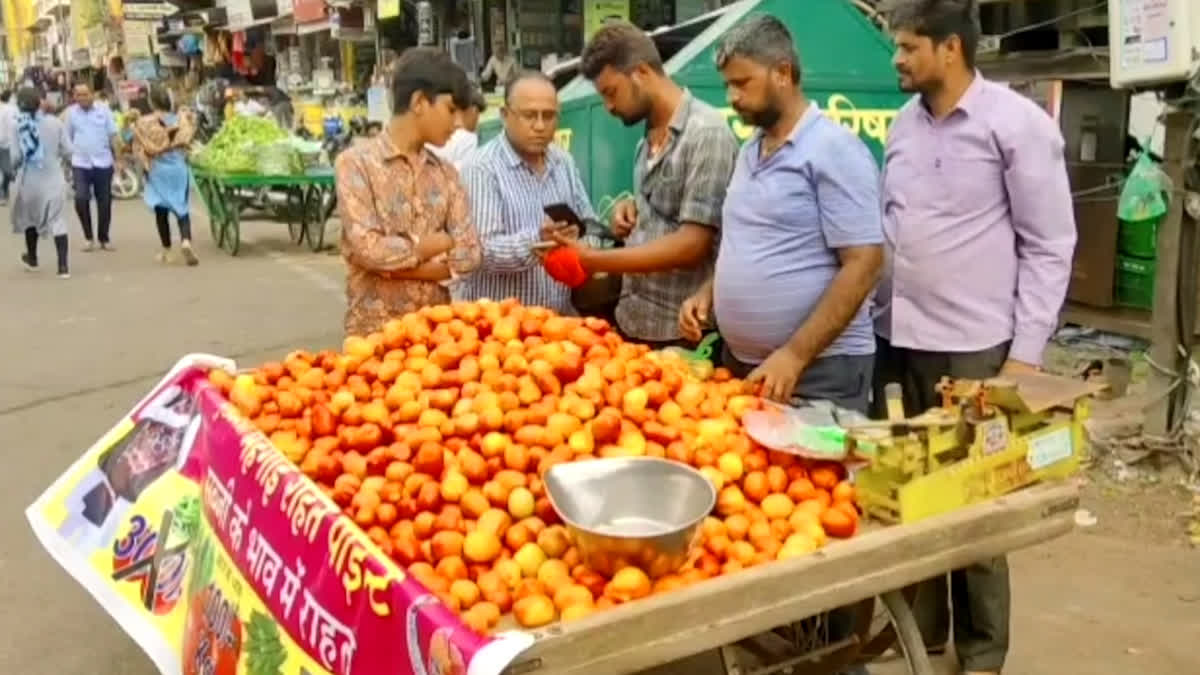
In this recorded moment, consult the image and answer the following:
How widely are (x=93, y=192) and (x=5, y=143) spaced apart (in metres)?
5.24

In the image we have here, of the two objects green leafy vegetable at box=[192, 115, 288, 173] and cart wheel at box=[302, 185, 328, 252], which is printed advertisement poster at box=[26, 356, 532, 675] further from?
cart wheel at box=[302, 185, 328, 252]

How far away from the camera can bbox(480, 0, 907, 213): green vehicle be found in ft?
18.5

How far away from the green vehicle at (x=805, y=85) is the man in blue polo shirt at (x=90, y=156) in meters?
8.40

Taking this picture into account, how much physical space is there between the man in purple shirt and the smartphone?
0.98m

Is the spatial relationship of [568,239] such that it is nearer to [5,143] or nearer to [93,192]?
[93,192]

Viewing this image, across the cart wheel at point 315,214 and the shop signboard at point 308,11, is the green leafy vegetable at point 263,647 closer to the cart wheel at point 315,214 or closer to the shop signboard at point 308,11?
the cart wheel at point 315,214

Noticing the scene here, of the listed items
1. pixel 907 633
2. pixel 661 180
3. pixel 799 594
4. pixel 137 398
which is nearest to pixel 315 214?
pixel 137 398

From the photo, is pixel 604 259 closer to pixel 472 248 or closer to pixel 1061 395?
pixel 472 248

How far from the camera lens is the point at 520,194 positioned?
12.8 ft


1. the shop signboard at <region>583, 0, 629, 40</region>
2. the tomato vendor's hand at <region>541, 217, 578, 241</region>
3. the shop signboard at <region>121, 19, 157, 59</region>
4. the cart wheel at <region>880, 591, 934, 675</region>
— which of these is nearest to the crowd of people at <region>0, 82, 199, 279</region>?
the shop signboard at <region>583, 0, 629, 40</region>

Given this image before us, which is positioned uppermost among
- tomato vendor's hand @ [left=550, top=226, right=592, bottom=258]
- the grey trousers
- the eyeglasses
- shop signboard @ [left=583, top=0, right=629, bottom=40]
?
shop signboard @ [left=583, top=0, right=629, bottom=40]

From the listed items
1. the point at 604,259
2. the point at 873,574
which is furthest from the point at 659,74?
the point at 873,574

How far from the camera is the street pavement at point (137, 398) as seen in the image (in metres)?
3.77

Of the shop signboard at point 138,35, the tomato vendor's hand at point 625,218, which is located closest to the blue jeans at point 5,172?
the shop signboard at point 138,35
